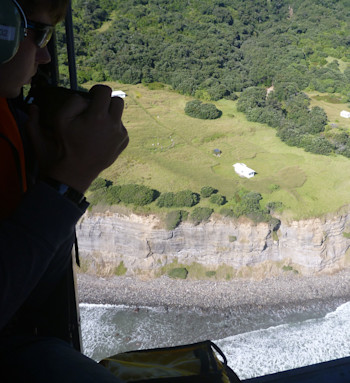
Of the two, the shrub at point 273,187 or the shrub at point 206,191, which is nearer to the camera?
the shrub at point 206,191

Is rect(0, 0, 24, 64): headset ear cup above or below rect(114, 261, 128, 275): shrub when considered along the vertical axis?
above

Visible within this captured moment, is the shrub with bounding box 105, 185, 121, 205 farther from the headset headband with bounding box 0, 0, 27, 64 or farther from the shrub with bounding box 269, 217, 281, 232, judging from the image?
the headset headband with bounding box 0, 0, 27, 64

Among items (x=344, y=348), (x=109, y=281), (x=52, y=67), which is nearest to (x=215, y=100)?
(x=109, y=281)

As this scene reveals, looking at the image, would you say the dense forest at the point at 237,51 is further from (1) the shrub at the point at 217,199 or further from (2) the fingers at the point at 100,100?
(2) the fingers at the point at 100,100

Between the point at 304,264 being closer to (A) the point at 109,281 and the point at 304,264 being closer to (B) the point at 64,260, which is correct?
(A) the point at 109,281

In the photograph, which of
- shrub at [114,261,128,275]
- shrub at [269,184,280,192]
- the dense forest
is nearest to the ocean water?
shrub at [114,261,128,275]

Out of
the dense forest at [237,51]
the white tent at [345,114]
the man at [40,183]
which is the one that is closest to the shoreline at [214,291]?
the dense forest at [237,51]

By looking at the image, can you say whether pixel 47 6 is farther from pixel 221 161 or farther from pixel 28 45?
pixel 221 161

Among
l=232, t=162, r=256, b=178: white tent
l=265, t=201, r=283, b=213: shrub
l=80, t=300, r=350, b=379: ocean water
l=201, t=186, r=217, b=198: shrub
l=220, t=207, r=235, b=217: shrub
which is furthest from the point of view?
l=232, t=162, r=256, b=178: white tent
